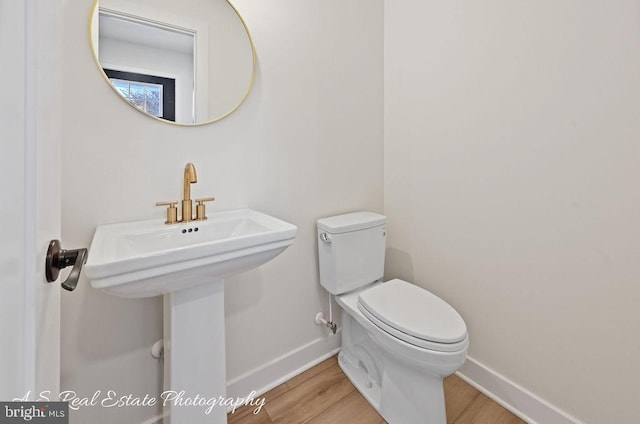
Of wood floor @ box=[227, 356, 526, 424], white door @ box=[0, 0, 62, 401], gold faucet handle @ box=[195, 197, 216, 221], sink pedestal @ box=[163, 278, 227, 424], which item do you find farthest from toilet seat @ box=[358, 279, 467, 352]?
white door @ box=[0, 0, 62, 401]

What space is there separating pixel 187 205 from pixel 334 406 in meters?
1.10

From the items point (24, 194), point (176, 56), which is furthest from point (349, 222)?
point (24, 194)

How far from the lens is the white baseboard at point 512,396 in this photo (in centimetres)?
110

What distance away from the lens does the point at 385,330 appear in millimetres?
1070

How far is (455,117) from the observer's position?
1.38m

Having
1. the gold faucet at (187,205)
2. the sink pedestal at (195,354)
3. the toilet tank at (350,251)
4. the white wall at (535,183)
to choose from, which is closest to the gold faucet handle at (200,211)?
the gold faucet at (187,205)

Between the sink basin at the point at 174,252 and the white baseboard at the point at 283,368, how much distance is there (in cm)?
72

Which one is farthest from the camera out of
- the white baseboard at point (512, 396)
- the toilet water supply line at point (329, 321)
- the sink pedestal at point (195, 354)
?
the toilet water supply line at point (329, 321)

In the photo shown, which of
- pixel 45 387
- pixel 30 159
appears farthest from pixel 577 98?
pixel 45 387

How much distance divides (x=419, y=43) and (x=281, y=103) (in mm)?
890

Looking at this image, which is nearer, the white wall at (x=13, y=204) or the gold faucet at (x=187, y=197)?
the white wall at (x=13, y=204)

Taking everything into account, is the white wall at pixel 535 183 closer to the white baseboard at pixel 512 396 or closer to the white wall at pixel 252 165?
the white baseboard at pixel 512 396

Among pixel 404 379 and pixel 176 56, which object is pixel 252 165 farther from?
pixel 404 379

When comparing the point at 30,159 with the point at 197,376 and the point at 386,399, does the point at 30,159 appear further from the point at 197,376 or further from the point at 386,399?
the point at 386,399
